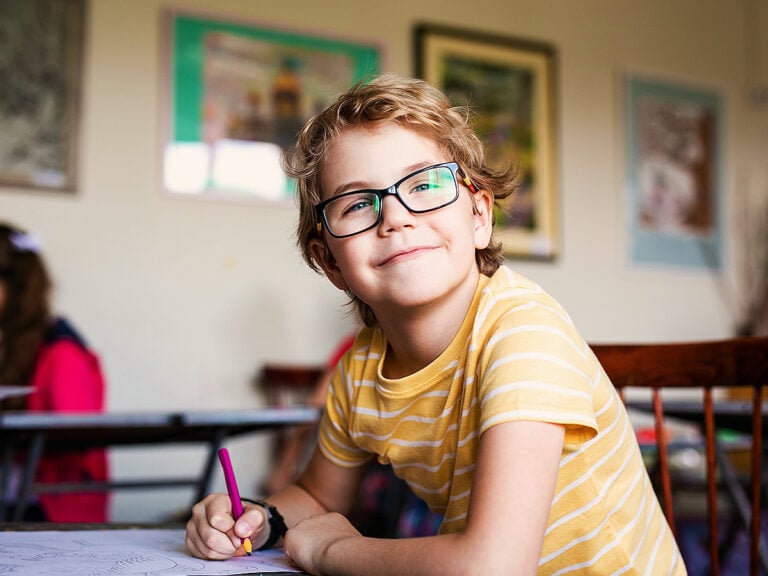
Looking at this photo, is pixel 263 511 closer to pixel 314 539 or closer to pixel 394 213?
pixel 314 539

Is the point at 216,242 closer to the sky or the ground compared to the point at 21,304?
closer to the sky

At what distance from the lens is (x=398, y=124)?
0.93 m

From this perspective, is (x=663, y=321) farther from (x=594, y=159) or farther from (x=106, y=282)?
(x=106, y=282)

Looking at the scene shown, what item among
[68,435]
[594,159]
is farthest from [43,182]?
[594,159]

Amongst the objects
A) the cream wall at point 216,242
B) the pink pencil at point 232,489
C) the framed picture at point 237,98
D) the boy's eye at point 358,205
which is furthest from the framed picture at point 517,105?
the pink pencil at point 232,489

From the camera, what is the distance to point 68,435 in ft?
6.38

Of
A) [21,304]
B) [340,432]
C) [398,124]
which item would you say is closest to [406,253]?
[398,124]

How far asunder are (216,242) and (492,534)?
9.76ft

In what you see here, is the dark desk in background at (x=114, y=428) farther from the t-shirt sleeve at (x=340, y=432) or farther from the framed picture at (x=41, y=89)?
the framed picture at (x=41, y=89)

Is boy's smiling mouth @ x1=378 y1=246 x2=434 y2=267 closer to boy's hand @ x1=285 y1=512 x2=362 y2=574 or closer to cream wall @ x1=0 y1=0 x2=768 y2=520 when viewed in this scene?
boy's hand @ x1=285 y1=512 x2=362 y2=574

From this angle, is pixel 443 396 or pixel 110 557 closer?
pixel 110 557

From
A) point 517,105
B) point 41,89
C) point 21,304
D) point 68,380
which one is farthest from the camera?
point 517,105

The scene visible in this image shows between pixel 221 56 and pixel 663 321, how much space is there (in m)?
2.44

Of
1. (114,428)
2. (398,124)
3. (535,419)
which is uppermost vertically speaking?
(398,124)
